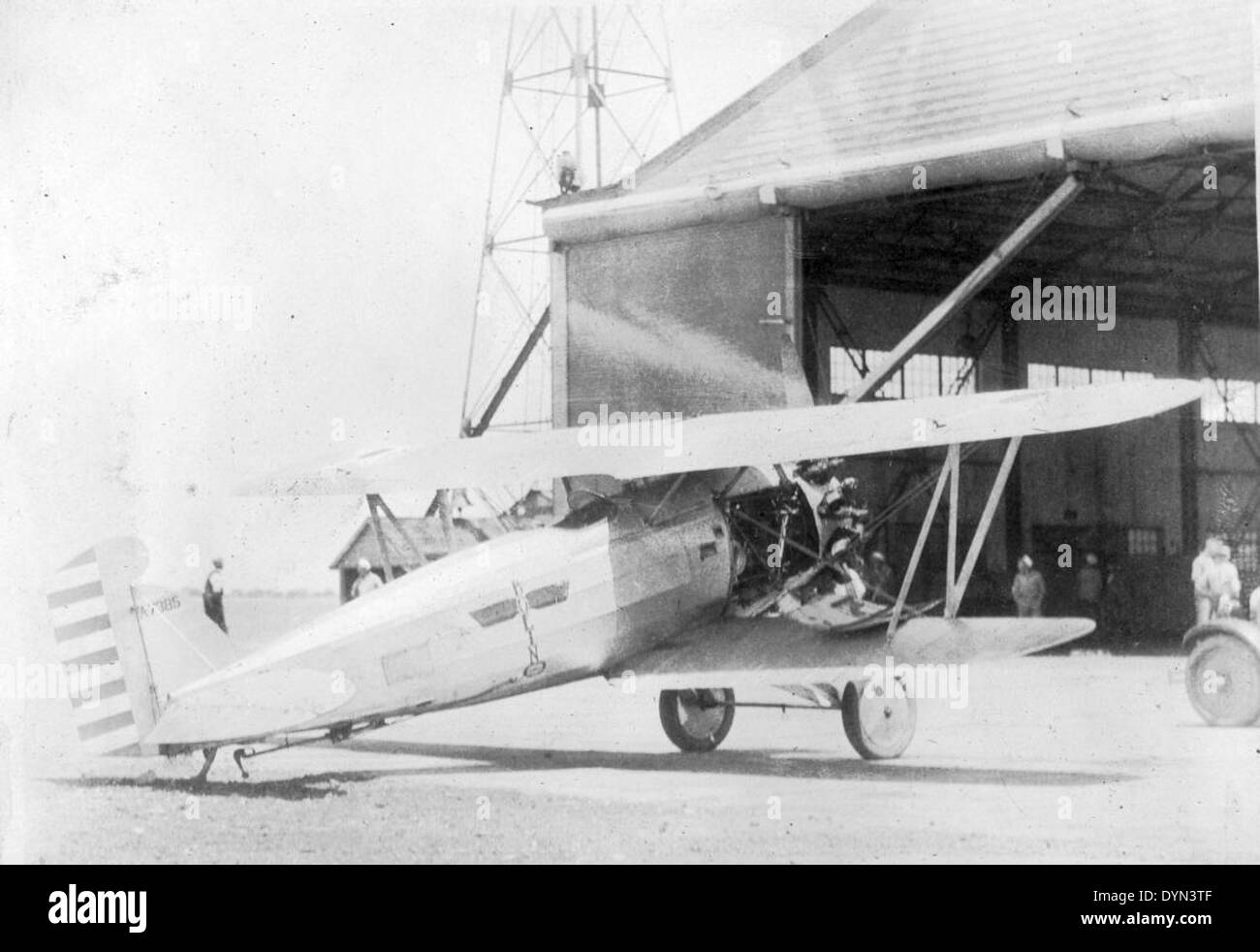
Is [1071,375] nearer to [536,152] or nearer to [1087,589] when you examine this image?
[1087,589]

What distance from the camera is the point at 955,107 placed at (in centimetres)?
1678

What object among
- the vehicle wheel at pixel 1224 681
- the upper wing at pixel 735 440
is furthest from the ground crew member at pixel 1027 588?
the upper wing at pixel 735 440

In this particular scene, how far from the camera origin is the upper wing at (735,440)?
1057cm

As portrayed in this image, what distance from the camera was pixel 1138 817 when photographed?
9648 millimetres

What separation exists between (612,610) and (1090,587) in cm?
1679

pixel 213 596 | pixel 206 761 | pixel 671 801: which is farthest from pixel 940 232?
pixel 206 761

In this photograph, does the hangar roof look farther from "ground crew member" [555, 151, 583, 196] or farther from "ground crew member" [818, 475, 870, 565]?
"ground crew member" [818, 475, 870, 565]

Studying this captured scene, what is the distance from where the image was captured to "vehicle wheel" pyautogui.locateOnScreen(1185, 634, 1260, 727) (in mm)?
13102

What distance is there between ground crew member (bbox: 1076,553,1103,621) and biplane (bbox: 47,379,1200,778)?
47.6 feet

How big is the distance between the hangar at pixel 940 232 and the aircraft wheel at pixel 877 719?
1.47m

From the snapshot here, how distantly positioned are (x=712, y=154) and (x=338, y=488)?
8.49 meters

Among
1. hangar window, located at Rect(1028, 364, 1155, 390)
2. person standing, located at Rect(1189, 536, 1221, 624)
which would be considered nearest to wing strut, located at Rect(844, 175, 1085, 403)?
person standing, located at Rect(1189, 536, 1221, 624)

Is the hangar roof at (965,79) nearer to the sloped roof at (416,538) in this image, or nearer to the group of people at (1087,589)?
the sloped roof at (416,538)
